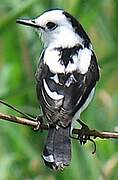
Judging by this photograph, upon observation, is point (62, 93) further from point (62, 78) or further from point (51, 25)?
point (51, 25)

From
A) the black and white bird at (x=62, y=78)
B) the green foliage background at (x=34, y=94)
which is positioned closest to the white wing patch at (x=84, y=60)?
the black and white bird at (x=62, y=78)

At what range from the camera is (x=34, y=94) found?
17.5 feet

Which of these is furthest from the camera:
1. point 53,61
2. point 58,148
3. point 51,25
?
point 51,25

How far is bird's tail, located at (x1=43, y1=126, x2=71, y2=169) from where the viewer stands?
3.65 meters

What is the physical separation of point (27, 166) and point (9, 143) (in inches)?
8.6

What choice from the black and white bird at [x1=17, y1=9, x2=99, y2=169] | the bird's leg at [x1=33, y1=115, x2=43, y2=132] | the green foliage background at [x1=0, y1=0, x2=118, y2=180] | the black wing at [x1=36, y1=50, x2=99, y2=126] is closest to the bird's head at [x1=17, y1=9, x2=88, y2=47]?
the black and white bird at [x1=17, y1=9, x2=99, y2=169]

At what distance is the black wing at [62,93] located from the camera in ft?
12.8

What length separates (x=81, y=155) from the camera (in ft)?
16.5

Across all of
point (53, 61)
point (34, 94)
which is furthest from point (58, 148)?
point (34, 94)

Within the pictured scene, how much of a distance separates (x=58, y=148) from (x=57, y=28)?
2.83ft

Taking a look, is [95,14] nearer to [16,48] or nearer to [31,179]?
[16,48]

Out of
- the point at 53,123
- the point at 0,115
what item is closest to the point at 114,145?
A: the point at 53,123

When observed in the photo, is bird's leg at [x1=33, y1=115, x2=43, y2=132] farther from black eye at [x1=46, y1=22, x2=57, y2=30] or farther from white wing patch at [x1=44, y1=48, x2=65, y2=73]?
black eye at [x1=46, y1=22, x2=57, y2=30]

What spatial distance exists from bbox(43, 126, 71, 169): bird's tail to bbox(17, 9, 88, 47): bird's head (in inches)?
26.0
